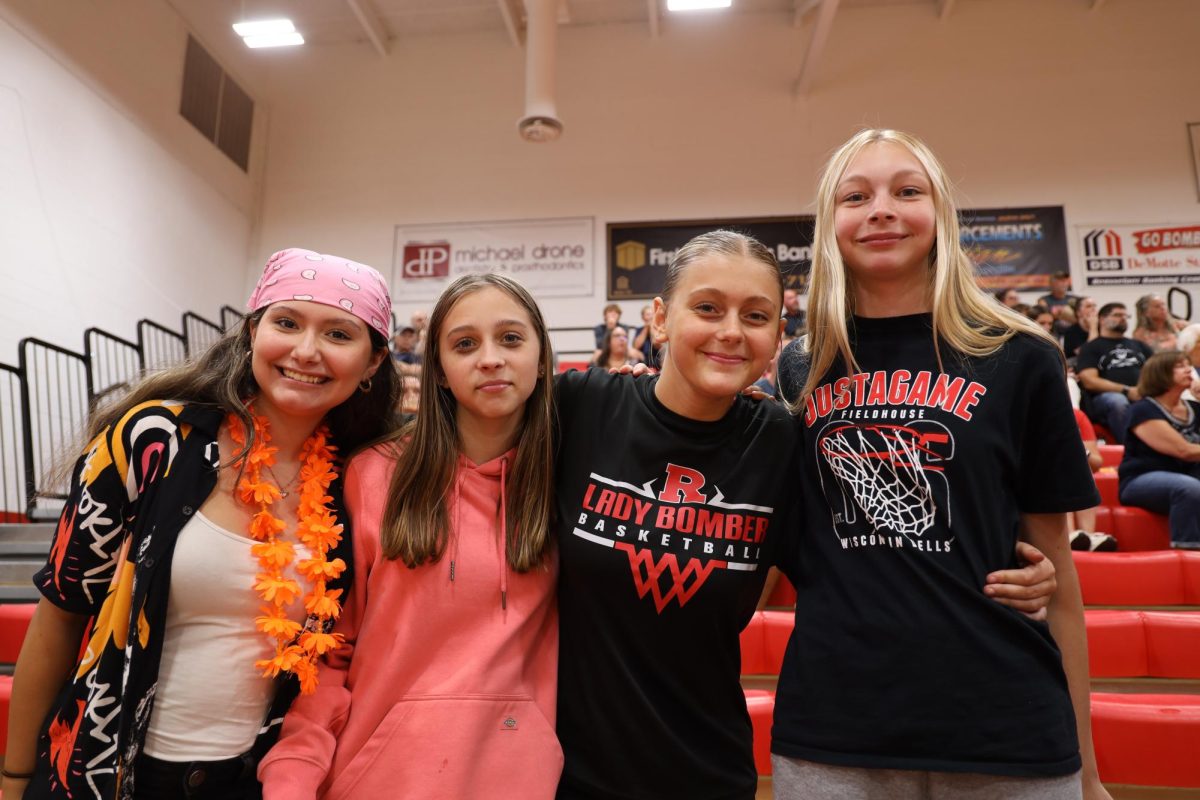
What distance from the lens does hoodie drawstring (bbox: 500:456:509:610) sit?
129 centimetres

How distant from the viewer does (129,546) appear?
128 centimetres

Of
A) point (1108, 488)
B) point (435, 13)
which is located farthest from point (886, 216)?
point (435, 13)

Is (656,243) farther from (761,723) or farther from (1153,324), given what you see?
(761,723)

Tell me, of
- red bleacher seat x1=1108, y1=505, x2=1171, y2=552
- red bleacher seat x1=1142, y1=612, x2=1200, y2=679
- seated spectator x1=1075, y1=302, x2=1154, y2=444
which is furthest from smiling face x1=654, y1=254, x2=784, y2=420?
seated spectator x1=1075, y1=302, x2=1154, y2=444

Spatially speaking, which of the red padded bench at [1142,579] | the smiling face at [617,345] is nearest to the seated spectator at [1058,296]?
the smiling face at [617,345]

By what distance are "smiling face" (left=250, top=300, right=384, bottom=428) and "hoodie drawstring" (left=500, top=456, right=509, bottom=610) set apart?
0.34 meters

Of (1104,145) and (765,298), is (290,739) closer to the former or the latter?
(765,298)

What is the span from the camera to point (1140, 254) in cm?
864

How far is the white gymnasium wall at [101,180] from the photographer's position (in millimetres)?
6148

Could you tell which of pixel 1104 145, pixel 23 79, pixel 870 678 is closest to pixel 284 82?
pixel 23 79

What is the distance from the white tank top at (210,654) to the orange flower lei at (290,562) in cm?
3

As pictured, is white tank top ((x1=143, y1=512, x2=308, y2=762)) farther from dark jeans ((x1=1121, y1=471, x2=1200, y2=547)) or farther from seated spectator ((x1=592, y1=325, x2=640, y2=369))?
seated spectator ((x1=592, y1=325, x2=640, y2=369))

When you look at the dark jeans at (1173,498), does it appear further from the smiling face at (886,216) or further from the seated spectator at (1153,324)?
the seated spectator at (1153,324)

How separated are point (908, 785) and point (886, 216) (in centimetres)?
89
